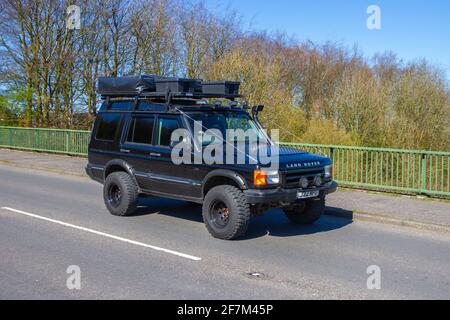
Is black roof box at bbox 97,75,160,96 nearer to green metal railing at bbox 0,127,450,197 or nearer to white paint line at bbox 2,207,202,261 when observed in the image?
white paint line at bbox 2,207,202,261

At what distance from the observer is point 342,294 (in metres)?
5.46

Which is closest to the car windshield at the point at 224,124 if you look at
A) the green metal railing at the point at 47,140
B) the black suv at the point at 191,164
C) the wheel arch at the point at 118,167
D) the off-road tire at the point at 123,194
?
the black suv at the point at 191,164

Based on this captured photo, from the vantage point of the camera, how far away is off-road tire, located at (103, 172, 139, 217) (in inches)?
367

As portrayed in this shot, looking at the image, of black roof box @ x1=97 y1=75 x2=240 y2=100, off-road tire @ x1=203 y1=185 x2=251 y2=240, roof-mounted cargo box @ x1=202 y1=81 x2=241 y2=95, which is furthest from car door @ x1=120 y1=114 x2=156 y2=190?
off-road tire @ x1=203 y1=185 x2=251 y2=240

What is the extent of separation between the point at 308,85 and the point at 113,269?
30.0 metres

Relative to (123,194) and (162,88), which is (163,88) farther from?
(123,194)

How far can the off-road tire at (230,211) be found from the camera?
24.9 ft

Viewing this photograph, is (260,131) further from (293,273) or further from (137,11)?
(137,11)

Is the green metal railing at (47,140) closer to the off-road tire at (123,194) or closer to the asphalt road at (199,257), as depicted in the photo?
the asphalt road at (199,257)

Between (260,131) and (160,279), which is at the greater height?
(260,131)

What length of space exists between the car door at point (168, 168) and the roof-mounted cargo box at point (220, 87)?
121 centimetres

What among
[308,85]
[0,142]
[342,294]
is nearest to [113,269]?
[342,294]

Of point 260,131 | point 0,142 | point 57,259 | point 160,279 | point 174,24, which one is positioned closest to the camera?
point 160,279

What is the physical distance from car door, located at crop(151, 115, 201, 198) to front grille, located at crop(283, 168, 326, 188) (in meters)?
1.43
